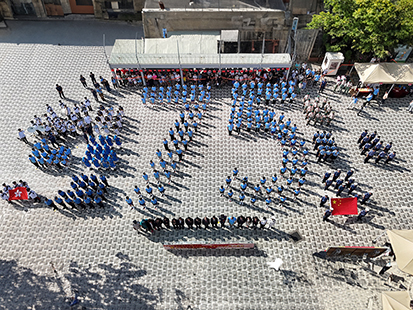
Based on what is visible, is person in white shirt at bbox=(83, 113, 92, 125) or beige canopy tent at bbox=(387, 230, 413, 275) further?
person in white shirt at bbox=(83, 113, 92, 125)

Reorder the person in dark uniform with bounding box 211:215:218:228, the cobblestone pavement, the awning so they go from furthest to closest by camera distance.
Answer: the awning < the person in dark uniform with bounding box 211:215:218:228 < the cobblestone pavement

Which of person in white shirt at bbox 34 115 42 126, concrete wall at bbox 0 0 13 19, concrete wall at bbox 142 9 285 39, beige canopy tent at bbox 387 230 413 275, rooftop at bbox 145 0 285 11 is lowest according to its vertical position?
beige canopy tent at bbox 387 230 413 275

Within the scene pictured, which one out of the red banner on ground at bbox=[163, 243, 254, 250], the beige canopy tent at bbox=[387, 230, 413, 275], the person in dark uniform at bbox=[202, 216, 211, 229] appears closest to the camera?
the beige canopy tent at bbox=[387, 230, 413, 275]

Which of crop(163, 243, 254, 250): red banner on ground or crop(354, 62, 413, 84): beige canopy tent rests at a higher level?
crop(354, 62, 413, 84): beige canopy tent

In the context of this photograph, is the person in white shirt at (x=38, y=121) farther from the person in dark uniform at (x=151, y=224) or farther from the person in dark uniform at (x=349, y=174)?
the person in dark uniform at (x=349, y=174)

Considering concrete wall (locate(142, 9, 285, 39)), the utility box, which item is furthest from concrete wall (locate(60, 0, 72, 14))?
the utility box

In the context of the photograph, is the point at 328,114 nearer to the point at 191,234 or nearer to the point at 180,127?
the point at 180,127

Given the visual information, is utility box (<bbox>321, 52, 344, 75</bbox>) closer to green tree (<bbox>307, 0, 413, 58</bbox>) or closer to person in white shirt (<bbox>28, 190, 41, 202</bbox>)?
green tree (<bbox>307, 0, 413, 58</bbox>)
